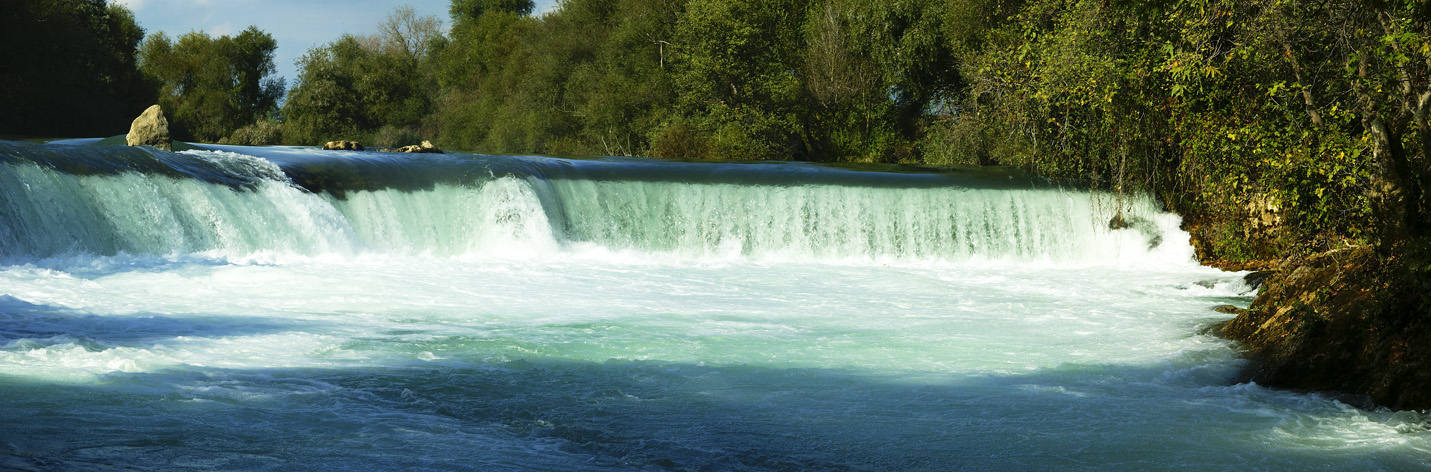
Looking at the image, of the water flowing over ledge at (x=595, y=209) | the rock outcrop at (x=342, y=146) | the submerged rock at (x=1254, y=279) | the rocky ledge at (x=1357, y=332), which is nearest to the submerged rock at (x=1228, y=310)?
the rocky ledge at (x=1357, y=332)

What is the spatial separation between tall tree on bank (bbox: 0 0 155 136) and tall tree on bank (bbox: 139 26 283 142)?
17.8ft

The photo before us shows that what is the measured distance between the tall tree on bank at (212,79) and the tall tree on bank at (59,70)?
5.41m

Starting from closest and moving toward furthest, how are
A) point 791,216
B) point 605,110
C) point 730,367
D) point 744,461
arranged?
point 744,461
point 730,367
point 791,216
point 605,110

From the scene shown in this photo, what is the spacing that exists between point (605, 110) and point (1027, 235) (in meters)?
20.0

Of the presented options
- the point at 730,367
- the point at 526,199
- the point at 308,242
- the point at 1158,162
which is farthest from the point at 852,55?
the point at 730,367

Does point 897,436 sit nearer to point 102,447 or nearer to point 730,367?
point 730,367

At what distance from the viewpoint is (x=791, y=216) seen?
1628 cm

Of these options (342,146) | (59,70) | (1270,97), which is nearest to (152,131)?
(342,146)

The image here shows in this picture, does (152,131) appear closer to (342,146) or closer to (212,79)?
(342,146)

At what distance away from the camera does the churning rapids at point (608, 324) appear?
5391 millimetres

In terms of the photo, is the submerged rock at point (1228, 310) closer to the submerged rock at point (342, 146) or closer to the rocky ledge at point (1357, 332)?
the rocky ledge at point (1357, 332)

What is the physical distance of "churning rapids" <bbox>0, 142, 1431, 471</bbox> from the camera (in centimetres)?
539

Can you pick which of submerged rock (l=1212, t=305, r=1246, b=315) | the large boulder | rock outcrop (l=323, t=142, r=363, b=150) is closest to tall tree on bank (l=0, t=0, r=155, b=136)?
rock outcrop (l=323, t=142, r=363, b=150)

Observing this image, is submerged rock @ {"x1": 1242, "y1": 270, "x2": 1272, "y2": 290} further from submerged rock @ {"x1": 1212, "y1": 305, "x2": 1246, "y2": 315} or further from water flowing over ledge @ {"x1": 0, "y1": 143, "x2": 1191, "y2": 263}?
water flowing over ledge @ {"x1": 0, "y1": 143, "x2": 1191, "y2": 263}
